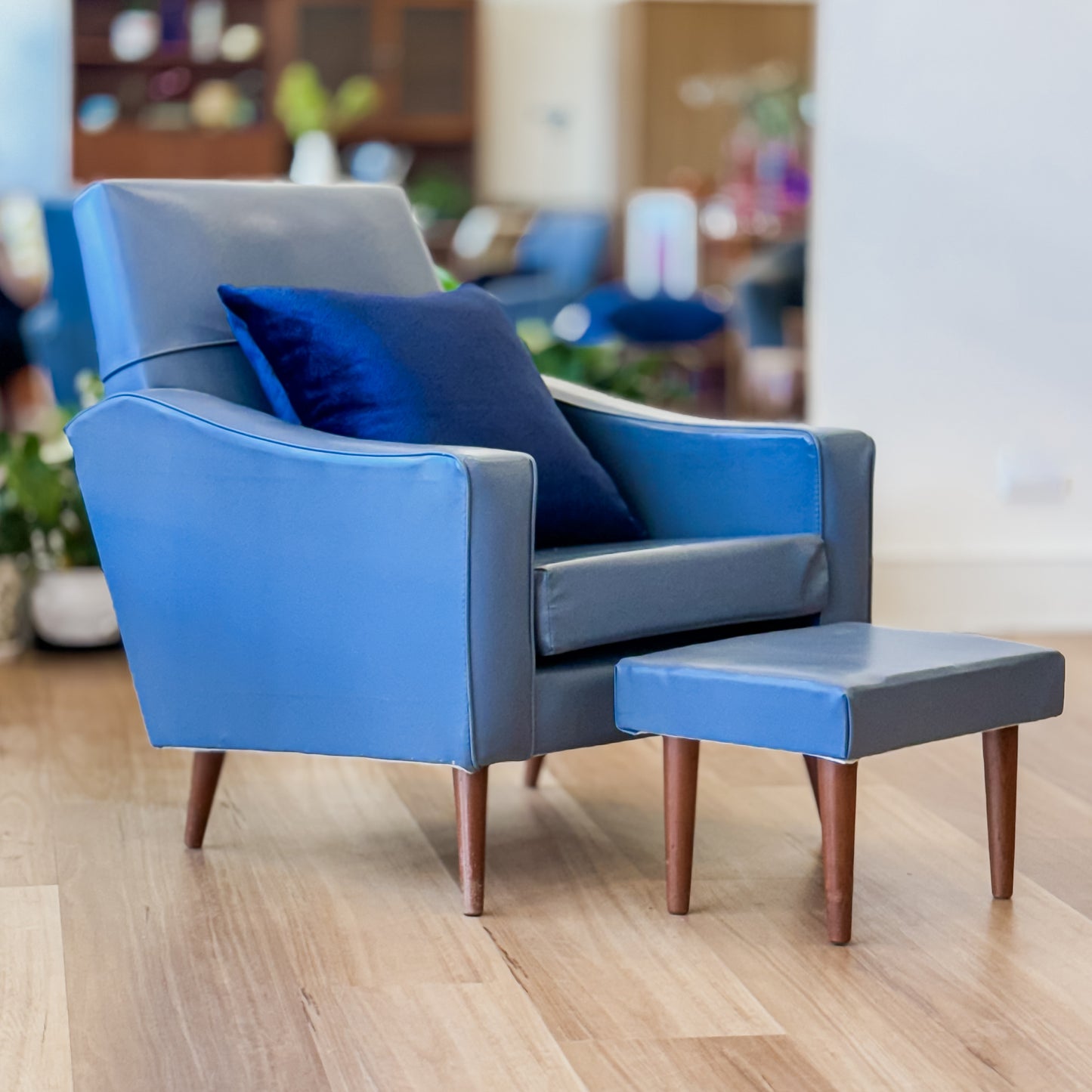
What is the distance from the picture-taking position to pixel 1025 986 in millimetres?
1876

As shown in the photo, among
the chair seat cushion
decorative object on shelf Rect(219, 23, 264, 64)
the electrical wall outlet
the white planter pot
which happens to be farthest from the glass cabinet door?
the chair seat cushion

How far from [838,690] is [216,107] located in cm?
790

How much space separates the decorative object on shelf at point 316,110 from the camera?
29.5ft

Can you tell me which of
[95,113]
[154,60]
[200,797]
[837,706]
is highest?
[154,60]

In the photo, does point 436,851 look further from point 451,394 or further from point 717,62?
point 717,62

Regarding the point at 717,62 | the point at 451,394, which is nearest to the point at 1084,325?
the point at 451,394

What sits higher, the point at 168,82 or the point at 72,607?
the point at 168,82

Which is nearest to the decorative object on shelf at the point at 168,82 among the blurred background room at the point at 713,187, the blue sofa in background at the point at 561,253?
the blurred background room at the point at 713,187

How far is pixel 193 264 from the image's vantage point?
246 centimetres

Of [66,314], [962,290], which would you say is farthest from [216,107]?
[962,290]

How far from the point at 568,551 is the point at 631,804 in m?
0.52

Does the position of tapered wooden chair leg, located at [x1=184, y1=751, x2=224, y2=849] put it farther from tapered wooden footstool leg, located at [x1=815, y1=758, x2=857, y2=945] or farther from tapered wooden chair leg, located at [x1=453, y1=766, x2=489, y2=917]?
tapered wooden footstool leg, located at [x1=815, y1=758, x2=857, y2=945]

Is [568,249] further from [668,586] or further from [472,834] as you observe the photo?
[472,834]

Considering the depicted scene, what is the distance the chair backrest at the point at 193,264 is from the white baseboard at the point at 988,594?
6.15ft
